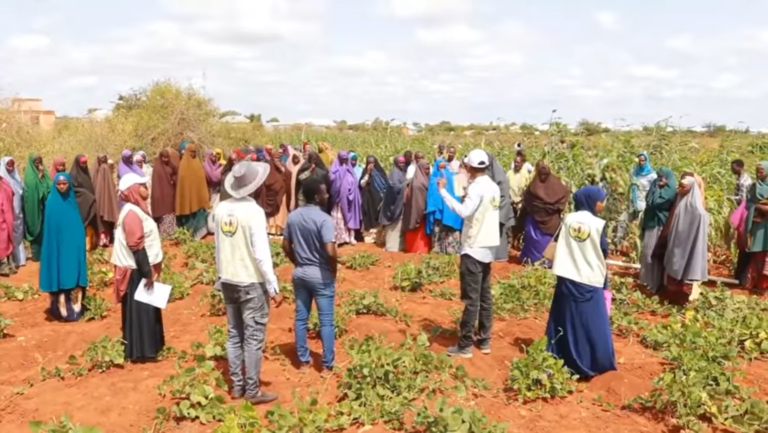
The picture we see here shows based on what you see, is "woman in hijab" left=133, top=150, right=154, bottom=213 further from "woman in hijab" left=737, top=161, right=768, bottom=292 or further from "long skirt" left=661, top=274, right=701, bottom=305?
"woman in hijab" left=737, top=161, right=768, bottom=292

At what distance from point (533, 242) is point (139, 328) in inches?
212

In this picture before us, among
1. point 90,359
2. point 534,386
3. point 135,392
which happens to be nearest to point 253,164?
point 135,392

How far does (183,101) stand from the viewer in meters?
18.2

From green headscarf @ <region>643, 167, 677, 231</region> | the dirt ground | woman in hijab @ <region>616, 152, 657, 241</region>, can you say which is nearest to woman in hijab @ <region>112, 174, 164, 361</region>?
the dirt ground

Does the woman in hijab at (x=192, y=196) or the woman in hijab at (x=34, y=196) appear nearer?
the woman in hijab at (x=34, y=196)

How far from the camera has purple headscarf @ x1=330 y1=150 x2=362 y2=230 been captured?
9688 mm

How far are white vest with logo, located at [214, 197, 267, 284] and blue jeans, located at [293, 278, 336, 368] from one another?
0.45 metres

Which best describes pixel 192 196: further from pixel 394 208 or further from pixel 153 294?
pixel 153 294

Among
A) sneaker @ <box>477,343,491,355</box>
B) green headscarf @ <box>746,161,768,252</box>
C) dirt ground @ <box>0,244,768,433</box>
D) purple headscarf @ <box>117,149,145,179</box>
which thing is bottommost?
dirt ground @ <box>0,244,768,433</box>

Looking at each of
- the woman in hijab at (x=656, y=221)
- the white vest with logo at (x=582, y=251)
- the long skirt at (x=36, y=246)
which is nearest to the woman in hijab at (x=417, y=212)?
the woman in hijab at (x=656, y=221)

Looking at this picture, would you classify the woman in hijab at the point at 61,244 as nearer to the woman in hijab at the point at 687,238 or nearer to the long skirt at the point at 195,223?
the long skirt at the point at 195,223

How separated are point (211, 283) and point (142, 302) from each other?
2597 mm

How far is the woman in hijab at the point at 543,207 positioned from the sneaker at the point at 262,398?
487cm

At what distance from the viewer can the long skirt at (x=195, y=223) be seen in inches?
394
